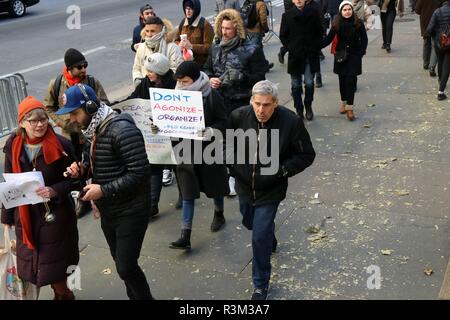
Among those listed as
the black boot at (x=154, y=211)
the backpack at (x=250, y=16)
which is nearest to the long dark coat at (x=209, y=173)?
the black boot at (x=154, y=211)

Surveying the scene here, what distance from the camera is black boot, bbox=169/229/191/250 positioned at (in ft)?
17.2

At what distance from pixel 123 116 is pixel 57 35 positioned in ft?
44.9

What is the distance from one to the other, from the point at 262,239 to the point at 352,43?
4.92m

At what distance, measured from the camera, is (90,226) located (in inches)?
232

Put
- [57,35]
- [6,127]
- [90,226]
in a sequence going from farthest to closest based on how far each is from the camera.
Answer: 1. [57,35]
2. [6,127]
3. [90,226]

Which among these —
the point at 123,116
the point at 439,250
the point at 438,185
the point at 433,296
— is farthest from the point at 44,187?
the point at 438,185

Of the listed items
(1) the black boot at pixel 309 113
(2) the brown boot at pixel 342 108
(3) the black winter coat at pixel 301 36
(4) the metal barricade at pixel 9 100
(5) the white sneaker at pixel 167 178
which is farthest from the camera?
(2) the brown boot at pixel 342 108

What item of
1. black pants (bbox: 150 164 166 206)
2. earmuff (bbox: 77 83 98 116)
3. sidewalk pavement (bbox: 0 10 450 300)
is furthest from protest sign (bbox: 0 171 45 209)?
black pants (bbox: 150 164 166 206)

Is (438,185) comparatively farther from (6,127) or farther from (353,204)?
(6,127)

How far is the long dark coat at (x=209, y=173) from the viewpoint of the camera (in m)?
5.22

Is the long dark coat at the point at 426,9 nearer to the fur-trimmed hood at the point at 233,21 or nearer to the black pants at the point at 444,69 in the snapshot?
the black pants at the point at 444,69

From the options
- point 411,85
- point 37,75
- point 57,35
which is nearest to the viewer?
point 411,85

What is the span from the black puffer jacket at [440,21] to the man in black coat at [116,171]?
22.5 feet

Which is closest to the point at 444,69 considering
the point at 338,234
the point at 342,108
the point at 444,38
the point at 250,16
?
the point at 444,38
